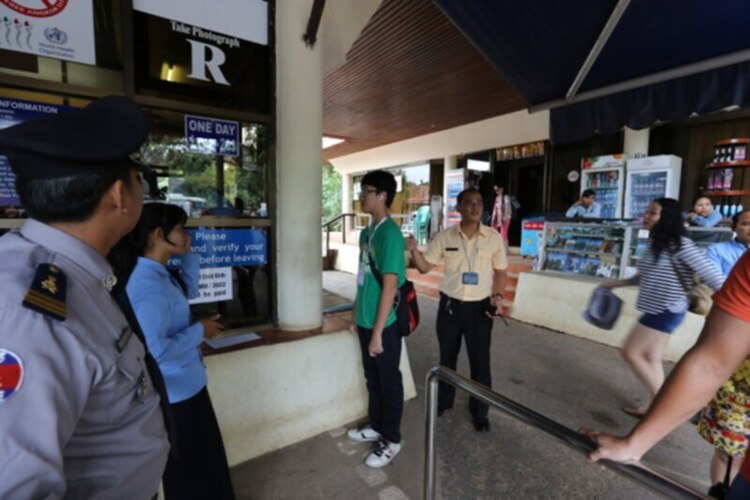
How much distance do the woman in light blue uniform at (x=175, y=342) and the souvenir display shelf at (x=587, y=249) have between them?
4.63m

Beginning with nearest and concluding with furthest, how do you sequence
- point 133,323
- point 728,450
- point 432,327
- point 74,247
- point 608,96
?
point 74,247
point 133,323
point 728,450
point 608,96
point 432,327

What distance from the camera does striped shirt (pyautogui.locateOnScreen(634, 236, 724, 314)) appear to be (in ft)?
8.14

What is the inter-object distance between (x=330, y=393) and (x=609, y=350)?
3.25m

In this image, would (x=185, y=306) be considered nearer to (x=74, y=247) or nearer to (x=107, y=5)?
(x=74, y=247)

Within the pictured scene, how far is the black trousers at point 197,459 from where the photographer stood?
1.48 m

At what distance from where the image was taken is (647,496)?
207 centimetres

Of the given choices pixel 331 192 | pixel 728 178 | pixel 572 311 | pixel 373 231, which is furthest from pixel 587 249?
pixel 331 192

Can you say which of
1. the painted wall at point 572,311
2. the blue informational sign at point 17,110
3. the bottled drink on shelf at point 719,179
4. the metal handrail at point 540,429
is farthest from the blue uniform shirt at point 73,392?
the bottled drink on shelf at point 719,179

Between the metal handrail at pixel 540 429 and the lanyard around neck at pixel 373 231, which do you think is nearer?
the metal handrail at pixel 540 429

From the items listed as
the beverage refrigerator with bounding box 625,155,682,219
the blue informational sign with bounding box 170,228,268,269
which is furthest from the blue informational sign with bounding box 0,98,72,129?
the beverage refrigerator with bounding box 625,155,682,219

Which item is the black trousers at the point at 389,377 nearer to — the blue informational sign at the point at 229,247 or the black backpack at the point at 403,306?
the black backpack at the point at 403,306

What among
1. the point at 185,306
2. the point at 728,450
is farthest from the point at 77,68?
the point at 728,450

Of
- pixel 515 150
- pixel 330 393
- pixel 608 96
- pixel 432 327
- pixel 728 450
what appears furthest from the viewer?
pixel 515 150

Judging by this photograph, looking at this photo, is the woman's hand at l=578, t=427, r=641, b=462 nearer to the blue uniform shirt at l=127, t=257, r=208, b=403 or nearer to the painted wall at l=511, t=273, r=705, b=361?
the blue uniform shirt at l=127, t=257, r=208, b=403
